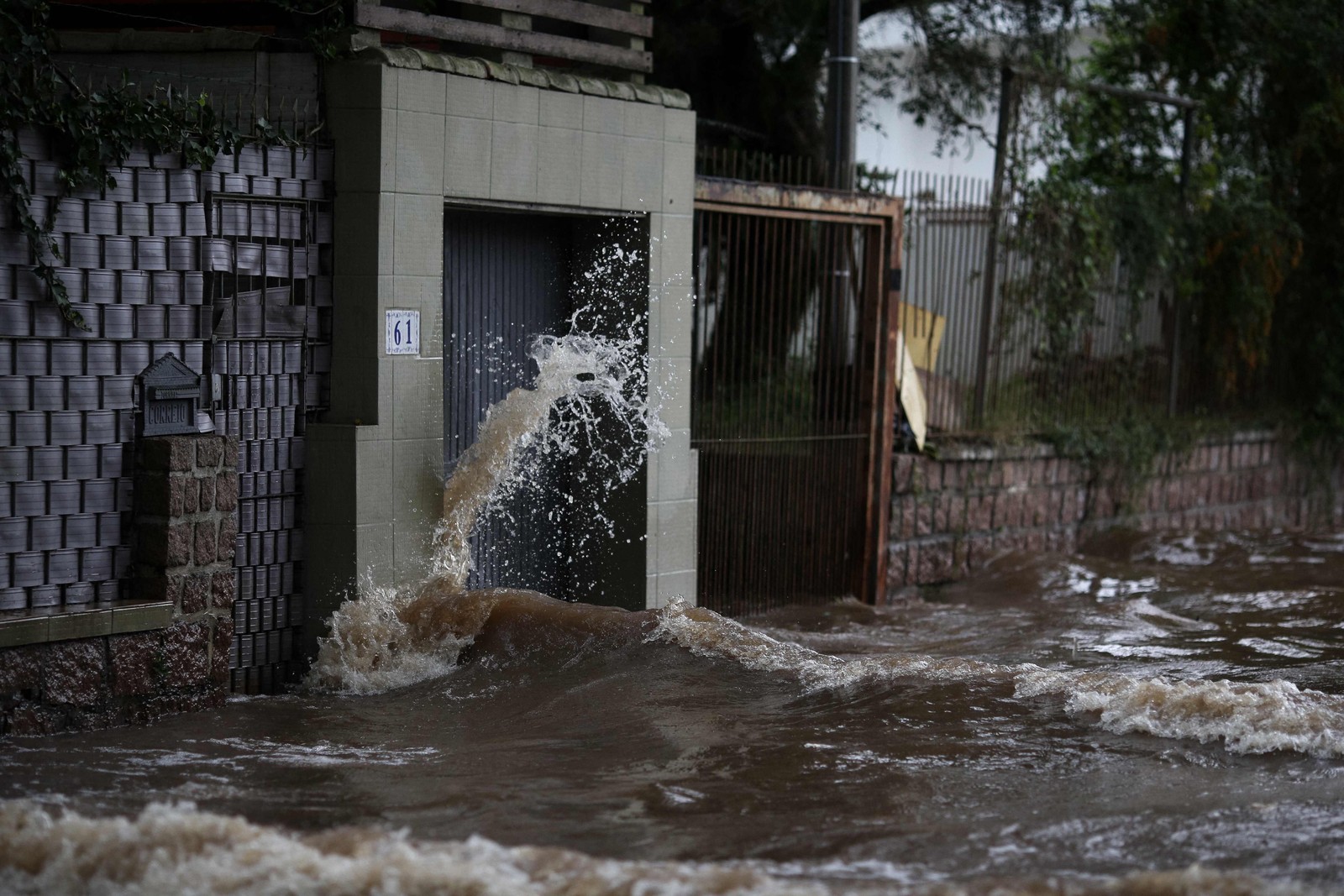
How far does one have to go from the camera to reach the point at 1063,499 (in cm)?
1305

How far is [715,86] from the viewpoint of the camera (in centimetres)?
1318

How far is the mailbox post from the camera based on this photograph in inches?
271

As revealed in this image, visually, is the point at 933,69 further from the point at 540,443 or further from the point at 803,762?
the point at 803,762

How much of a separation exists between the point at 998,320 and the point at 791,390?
2731 mm

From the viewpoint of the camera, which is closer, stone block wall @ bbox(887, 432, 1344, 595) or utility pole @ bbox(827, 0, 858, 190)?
utility pole @ bbox(827, 0, 858, 190)

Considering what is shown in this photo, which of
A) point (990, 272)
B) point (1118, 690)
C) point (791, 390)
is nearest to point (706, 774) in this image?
point (1118, 690)

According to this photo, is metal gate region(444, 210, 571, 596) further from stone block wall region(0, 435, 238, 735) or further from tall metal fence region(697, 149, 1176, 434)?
tall metal fence region(697, 149, 1176, 434)

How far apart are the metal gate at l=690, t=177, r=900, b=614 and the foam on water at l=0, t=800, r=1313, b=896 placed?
5.09 meters

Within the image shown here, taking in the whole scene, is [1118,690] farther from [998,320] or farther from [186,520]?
[998,320]

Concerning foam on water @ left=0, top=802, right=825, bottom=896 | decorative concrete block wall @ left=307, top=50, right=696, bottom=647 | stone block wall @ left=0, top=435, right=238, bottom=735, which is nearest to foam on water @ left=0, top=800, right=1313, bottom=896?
foam on water @ left=0, top=802, right=825, bottom=896

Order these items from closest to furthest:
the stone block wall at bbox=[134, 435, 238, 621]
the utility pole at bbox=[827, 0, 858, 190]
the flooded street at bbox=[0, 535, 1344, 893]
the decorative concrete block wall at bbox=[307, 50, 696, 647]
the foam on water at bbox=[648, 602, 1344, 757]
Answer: the flooded street at bbox=[0, 535, 1344, 893], the foam on water at bbox=[648, 602, 1344, 757], the stone block wall at bbox=[134, 435, 238, 621], the decorative concrete block wall at bbox=[307, 50, 696, 647], the utility pole at bbox=[827, 0, 858, 190]

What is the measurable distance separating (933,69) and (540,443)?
6633 millimetres

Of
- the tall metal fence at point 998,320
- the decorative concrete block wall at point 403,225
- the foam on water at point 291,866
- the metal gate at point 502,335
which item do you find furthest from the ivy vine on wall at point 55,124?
the tall metal fence at point 998,320

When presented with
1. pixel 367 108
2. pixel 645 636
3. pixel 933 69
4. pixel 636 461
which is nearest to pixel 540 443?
pixel 636 461
